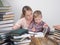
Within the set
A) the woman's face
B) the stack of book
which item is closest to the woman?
the woman's face

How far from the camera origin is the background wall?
2.06 meters

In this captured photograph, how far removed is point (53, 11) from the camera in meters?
2.23

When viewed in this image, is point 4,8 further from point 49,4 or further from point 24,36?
point 49,4

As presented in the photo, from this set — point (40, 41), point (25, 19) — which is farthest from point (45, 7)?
point (40, 41)

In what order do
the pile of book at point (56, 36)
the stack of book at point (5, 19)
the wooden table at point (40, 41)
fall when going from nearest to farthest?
the wooden table at point (40, 41)
the pile of book at point (56, 36)
the stack of book at point (5, 19)

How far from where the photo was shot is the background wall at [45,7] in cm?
206

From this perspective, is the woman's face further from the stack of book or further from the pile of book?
the pile of book

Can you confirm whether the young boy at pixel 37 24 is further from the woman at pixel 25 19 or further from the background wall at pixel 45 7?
the background wall at pixel 45 7

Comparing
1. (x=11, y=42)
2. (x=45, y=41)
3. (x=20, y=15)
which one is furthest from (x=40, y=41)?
(x=20, y=15)

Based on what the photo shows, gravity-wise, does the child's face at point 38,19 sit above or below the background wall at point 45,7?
below

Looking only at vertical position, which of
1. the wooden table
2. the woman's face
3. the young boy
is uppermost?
the woman's face

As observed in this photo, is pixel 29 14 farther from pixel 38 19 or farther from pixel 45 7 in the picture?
pixel 45 7

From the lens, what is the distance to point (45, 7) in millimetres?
2191

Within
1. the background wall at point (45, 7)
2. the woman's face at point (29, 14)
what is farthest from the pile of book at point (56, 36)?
the background wall at point (45, 7)
